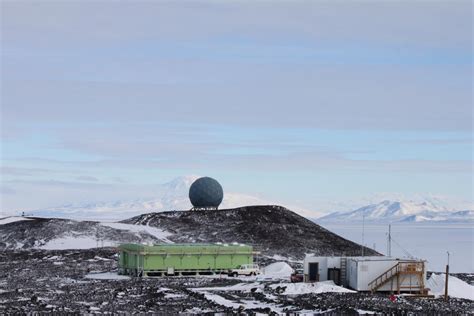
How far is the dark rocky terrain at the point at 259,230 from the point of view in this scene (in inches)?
4670

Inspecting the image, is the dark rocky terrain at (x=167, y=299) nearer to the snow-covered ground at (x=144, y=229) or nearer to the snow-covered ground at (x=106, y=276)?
the snow-covered ground at (x=106, y=276)

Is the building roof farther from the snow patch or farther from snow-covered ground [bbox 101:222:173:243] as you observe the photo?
snow-covered ground [bbox 101:222:173:243]

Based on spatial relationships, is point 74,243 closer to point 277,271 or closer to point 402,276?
point 277,271

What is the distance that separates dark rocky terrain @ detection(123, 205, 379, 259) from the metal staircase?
39.3m

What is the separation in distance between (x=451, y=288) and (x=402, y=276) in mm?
4945

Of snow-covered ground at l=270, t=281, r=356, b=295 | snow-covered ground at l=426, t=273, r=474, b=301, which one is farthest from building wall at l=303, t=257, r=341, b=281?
snow-covered ground at l=426, t=273, r=474, b=301

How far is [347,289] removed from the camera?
236 feet

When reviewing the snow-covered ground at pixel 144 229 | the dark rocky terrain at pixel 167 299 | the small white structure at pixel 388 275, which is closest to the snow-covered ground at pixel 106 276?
the dark rocky terrain at pixel 167 299

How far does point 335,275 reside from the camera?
257ft

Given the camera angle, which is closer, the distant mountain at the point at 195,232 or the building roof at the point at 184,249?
the building roof at the point at 184,249

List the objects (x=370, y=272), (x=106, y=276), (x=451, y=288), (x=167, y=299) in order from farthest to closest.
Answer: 1. (x=106, y=276)
2. (x=451, y=288)
3. (x=370, y=272)
4. (x=167, y=299)

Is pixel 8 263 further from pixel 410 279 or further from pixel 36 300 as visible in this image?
pixel 410 279

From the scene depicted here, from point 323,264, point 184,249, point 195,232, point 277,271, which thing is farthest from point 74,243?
point 323,264

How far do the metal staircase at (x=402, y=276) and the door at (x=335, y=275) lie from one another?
5.67 m
